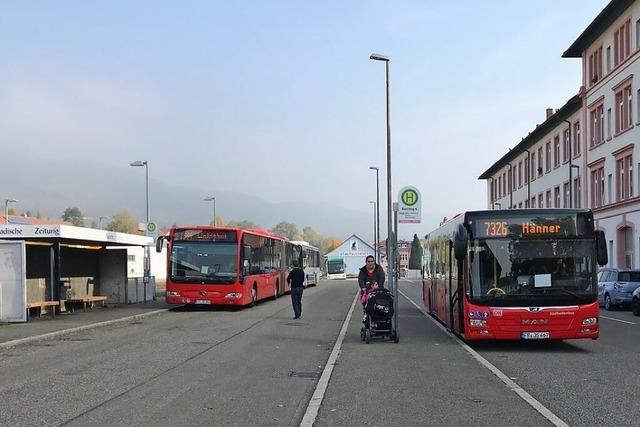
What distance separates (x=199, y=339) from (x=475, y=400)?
8724mm

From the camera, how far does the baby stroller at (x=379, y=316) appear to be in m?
15.2

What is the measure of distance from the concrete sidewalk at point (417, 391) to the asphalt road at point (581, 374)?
0.43 meters

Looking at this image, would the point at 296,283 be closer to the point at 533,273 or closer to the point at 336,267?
the point at 533,273

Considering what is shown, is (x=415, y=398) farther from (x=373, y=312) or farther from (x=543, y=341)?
(x=543, y=341)

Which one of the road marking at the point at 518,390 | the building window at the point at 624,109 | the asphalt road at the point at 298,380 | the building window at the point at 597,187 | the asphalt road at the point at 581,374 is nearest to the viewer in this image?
the road marking at the point at 518,390

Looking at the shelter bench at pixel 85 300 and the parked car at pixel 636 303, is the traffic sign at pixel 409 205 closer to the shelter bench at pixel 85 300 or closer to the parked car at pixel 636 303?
the parked car at pixel 636 303

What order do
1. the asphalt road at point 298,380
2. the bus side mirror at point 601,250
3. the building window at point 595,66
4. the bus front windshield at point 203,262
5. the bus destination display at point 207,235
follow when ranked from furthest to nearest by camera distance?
the building window at point 595,66, the bus destination display at point 207,235, the bus front windshield at point 203,262, the bus side mirror at point 601,250, the asphalt road at point 298,380

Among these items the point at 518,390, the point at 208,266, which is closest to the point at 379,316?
the point at 518,390

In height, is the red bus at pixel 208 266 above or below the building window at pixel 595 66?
below

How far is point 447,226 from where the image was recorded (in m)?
18.8

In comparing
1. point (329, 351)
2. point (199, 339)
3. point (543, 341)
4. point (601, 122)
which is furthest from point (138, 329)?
point (601, 122)

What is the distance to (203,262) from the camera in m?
26.5

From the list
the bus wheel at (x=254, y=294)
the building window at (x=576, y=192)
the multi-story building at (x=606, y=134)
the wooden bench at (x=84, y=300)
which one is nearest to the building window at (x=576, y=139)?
the multi-story building at (x=606, y=134)

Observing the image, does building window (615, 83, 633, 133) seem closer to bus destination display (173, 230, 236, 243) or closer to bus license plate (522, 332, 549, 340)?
bus destination display (173, 230, 236, 243)
